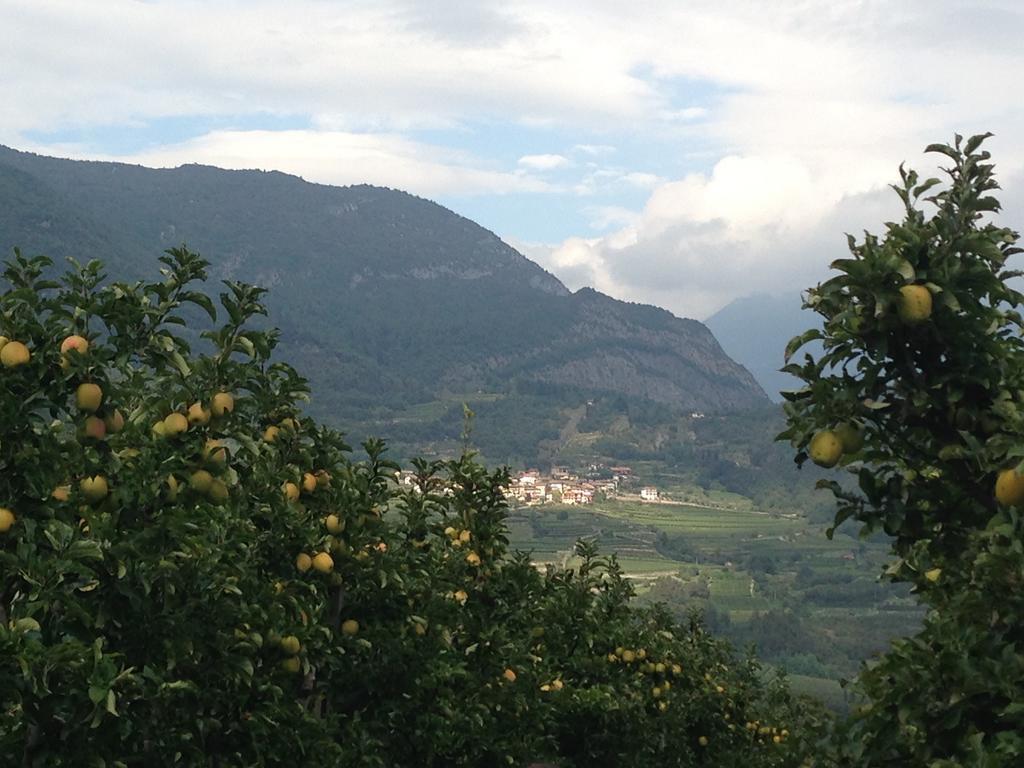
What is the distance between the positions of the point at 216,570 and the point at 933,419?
5.19 metres

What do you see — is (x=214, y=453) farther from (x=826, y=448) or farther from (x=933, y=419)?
(x=933, y=419)

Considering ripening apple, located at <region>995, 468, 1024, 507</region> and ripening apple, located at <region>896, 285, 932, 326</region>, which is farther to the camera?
ripening apple, located at <region>896, 285, 932, 326</region>

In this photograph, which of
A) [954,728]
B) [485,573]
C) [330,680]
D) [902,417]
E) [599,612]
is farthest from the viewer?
[599,612]

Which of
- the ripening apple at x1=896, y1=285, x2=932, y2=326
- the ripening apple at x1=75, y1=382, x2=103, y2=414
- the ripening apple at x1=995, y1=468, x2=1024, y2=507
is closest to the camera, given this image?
the ripening apple at x1=995, y1=468, x2=1024, y2=507

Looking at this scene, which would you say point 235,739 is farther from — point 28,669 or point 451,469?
point 451,469

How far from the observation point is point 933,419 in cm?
734

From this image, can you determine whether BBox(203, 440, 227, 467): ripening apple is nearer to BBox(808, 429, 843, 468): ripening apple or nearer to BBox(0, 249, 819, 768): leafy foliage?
BBox(0, 249, 819, 768): leafy foliage

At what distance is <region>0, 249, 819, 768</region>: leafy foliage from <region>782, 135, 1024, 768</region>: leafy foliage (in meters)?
1.33

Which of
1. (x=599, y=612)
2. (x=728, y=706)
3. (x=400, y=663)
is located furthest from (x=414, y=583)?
(x=728, y=706)

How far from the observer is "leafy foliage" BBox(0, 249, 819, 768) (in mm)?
6996

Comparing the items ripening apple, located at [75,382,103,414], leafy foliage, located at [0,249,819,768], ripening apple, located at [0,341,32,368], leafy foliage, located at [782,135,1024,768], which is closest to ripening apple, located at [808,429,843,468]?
leafy foliage, located at [782,135,1024,768]

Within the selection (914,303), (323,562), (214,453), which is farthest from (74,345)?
(323,562)

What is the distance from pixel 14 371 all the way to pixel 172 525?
1.41 metres

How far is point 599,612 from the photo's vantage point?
2617 centimetres
